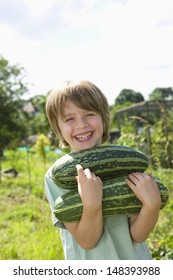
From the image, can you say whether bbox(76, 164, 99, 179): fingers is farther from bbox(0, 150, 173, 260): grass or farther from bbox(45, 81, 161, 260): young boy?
bbox(0, 150, 173, 260): grass

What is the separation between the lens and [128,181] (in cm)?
169

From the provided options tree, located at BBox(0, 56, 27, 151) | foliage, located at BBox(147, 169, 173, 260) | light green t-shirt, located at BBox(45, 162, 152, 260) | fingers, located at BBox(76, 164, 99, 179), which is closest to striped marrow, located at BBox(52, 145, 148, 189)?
fingers, located at BBox(76, 164, 99, 179)

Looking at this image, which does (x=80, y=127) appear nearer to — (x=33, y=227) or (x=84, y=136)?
(x=84, y=136)

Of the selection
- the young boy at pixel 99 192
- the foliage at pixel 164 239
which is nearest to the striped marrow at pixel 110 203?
the young boy at pixel 99 192

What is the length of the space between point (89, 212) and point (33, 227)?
3.84 meters

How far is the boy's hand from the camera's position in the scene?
5.24 feet

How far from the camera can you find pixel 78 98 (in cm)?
182

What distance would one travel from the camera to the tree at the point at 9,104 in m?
11.4

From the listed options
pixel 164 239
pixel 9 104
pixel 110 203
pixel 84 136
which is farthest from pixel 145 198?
pixel 9 104

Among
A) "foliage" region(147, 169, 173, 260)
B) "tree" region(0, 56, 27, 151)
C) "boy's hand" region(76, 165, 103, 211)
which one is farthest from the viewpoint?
"tree" region(0, 56, 27, 151)

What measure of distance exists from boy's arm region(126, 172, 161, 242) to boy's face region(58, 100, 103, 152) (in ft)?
0.81
